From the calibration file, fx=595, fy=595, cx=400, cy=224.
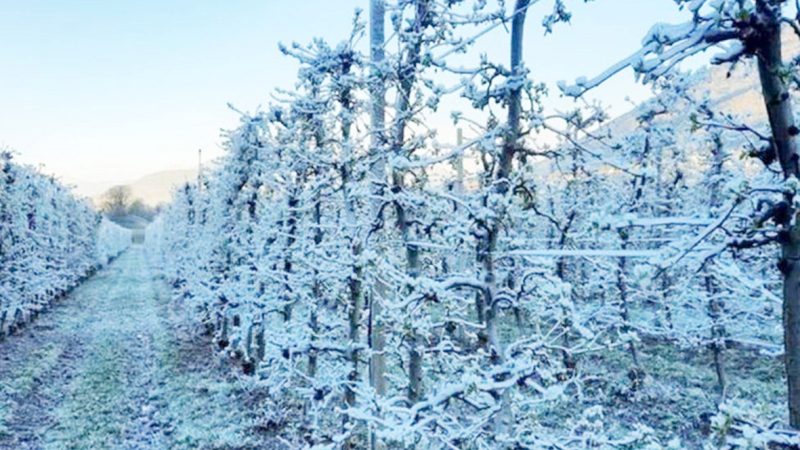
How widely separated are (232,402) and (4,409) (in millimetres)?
4842

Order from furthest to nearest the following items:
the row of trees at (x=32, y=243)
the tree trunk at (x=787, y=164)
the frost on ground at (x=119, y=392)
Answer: the row of trees at (x=32, y=243) → the frost on ground at (x=119, y=392) → the tree trunk at (x=787, y=164)

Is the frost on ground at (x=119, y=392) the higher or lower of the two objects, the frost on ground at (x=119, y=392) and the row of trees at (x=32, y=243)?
the lower

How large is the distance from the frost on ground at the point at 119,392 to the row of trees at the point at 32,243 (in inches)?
53.4

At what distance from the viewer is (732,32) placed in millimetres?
2914

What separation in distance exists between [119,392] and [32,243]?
522 inches

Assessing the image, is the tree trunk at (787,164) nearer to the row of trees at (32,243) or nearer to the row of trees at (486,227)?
the row of trees at (486,227)

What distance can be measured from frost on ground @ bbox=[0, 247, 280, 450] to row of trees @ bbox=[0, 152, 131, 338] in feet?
4.45

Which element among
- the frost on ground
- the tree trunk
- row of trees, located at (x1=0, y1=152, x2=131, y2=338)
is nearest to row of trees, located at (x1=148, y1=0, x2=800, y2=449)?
the tree trunk

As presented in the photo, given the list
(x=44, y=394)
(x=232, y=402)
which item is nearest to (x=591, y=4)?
(x=232, y=402)

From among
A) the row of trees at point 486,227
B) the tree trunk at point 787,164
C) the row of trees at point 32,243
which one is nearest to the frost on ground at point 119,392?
the row of trees at point 32,243

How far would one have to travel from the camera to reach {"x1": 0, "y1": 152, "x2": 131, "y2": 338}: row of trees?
2206 cm

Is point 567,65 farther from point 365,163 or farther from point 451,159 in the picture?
point 365,163

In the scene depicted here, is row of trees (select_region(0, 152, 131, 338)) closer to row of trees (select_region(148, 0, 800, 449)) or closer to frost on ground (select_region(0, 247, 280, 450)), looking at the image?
frost on ground (select_region(0, 247, 280, 450))

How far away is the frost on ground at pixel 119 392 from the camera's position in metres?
11.7
